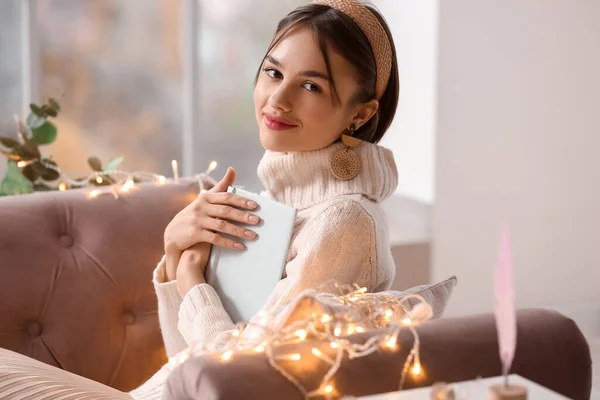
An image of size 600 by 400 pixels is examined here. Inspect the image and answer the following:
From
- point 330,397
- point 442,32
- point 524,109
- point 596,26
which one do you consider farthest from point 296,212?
point 596,26

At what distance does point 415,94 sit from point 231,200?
1.69m

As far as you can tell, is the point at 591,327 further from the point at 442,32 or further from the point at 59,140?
the point at 59,140

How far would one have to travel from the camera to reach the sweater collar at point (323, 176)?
1525 millimetres

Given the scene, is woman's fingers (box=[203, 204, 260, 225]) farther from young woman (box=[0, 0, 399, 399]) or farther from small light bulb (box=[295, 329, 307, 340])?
small light bulb (box=[295, 329, 307, 340])

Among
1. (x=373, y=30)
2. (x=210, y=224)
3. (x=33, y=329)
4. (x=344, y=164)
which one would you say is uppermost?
(x=373, y=30)

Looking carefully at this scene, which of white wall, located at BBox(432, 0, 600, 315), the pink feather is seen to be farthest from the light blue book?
white wall, located at BBox(432, 0, 600, 315)

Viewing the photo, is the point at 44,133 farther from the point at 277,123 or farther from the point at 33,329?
the point at 277,123

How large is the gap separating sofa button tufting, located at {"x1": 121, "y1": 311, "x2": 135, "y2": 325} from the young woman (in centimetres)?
25

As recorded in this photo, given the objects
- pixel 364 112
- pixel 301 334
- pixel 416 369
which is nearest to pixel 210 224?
pixel 364 112

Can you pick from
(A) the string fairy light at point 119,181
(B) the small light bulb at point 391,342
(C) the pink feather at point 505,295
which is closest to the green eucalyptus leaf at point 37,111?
(A) the string fairy light at point 119,181

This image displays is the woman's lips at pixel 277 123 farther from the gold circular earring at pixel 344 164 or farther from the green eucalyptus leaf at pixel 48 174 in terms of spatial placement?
the green eucalyptus leaf at pixel 48 174

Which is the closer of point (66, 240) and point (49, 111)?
point (66, 240)

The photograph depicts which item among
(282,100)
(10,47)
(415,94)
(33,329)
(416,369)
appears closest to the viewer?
(416,369)

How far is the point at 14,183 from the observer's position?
2.27m
